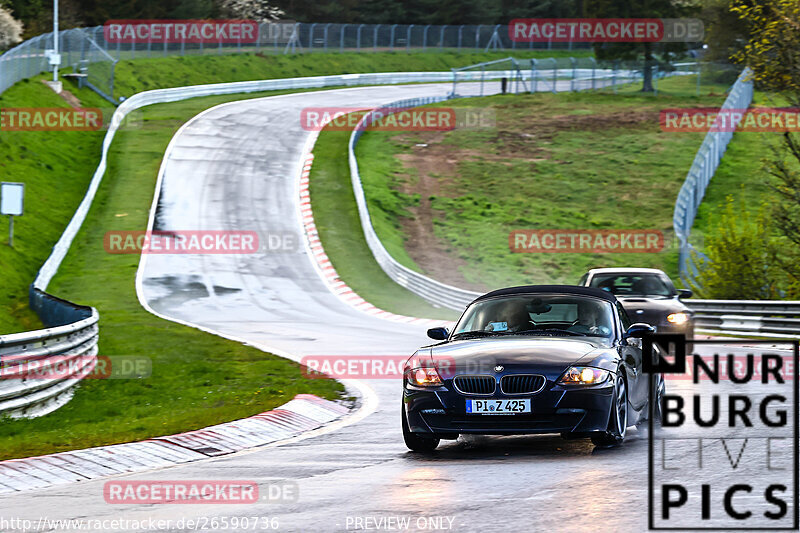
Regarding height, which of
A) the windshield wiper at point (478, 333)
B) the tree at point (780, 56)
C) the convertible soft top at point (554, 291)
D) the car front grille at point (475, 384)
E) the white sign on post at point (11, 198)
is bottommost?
the car front grille at point (475, 384)

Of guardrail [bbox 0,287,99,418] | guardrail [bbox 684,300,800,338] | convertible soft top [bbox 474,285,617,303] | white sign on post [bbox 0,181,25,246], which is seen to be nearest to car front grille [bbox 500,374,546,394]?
convertible soft top [bbox 474,285,617,303]

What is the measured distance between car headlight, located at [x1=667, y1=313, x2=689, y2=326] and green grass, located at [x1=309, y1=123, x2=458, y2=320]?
12.1 meters

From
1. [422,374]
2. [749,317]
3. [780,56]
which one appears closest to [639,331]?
[422,374]

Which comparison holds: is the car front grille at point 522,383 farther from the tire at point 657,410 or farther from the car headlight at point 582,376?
the tire at point 657,410

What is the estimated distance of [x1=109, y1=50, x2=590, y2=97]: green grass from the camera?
68938 millimetres

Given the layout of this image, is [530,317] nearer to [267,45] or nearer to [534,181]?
[534,181]

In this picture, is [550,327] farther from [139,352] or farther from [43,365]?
[139,352]

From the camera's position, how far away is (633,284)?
802 inches

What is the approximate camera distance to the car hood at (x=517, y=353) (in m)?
9.46

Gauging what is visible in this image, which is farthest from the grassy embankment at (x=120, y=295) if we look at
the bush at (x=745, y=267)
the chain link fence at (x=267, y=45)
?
the bush at (x=745, y=267)

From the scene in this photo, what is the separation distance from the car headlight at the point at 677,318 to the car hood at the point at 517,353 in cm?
912

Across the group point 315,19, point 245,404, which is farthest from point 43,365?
point 315,19

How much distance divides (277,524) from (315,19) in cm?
9859

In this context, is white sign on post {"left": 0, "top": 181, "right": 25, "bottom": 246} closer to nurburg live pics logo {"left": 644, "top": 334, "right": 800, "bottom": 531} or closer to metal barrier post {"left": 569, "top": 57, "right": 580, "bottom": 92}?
nurburg live pics logo {"left": 644, "top": 334, "right": 800, "bottom": 531}
